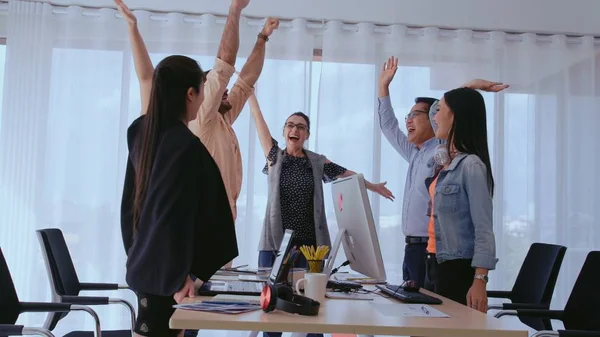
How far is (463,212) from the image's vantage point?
2.19 meters

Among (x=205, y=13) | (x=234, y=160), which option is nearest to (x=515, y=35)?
(x=205, y=13)

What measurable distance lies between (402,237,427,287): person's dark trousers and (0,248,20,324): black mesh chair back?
1.70 meters

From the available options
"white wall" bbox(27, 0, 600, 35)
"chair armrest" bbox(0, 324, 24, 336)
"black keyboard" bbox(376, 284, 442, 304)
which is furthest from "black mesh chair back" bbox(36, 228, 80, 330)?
"white wall" bbox(27, 0, 600, 35)


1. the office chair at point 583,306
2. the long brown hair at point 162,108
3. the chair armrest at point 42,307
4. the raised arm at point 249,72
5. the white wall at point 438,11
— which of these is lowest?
the chair armrest at point 42,307

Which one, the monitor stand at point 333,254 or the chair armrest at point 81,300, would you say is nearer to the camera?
the monitor stand at point 333,254

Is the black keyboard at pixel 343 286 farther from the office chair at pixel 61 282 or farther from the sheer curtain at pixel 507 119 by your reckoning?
the sheer curtain at pixel 507 119

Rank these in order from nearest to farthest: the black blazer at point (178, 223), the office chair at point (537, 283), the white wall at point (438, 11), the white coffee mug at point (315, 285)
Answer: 1. the black blazer at point (178, 223)
2. the white coffee mug at point (315, 285)
3. the office chair at point (537, 283)
4. the white wall at point (438, 11)

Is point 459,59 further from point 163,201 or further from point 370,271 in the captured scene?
point 163,201

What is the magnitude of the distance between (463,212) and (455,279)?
0.80 feet

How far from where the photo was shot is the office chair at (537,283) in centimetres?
269

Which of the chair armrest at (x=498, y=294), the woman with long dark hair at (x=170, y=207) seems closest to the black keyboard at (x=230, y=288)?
the woman with long dark hair at (x=170, y=207)

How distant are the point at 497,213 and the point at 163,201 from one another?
347 centimetres

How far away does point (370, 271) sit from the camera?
2178 millimetres

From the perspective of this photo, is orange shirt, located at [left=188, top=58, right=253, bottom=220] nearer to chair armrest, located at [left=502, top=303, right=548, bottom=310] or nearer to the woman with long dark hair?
the woman with long dark hair
